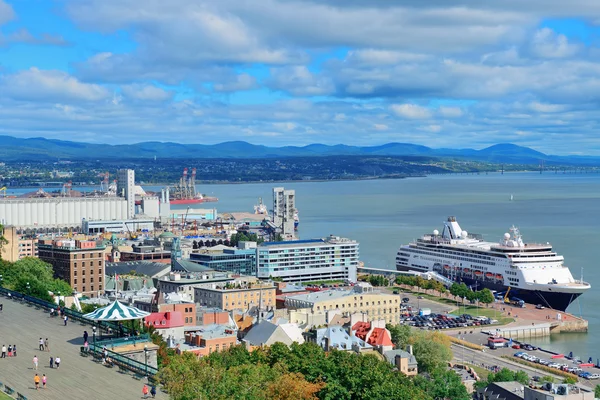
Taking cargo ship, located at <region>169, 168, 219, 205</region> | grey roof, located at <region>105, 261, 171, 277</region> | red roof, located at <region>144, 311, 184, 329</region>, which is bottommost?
cargo ship, located at <region>169, 168, 219, 205</region>

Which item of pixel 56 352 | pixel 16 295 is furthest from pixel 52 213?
pixel 56 352

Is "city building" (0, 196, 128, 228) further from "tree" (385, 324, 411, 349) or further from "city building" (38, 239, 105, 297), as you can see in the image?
"tree" (385, 324, 411, 349)

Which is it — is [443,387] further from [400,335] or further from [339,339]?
[400,335]

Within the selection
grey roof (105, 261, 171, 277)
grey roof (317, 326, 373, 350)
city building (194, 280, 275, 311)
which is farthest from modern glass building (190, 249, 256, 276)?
grey roof (317, 326, 373, 350)

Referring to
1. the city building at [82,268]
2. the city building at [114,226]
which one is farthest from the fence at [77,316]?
the city building at [114,226]

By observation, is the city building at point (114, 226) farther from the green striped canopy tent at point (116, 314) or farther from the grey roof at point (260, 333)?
the green striped canopy tent at point (116, 314)

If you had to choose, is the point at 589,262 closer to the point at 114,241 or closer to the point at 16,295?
the point at 114,241
